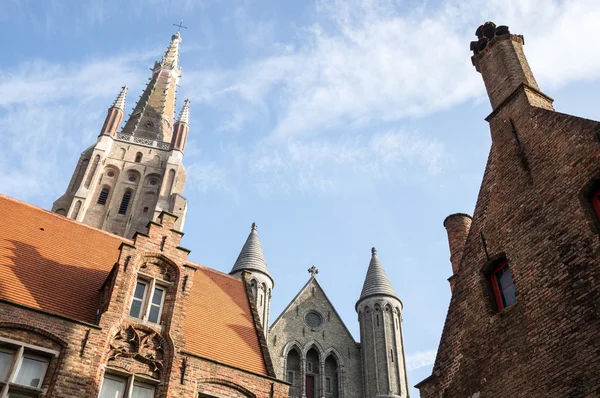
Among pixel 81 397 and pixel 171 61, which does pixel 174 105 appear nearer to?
pixel 171 61

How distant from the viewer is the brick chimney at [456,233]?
12.5 meters

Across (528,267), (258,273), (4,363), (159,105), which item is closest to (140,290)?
(4,363)

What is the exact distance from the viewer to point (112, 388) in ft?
32.9

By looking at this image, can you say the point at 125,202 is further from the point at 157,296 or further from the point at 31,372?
the point at 31,372

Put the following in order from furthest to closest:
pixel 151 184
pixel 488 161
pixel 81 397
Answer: pixel 151 184 < pixel 488 161 < pixel 81 397

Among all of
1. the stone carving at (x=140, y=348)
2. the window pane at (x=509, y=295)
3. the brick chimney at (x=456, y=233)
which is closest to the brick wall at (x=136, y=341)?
the stone carving at (x=140, y=348)

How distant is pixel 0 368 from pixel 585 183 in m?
10.4

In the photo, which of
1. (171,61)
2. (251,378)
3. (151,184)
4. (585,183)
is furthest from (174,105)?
(585,183)

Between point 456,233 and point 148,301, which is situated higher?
point 456,233

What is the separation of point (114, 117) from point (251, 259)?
2252 centimetres

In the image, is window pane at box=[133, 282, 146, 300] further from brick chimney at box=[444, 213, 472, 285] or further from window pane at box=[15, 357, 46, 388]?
brick chimney at box=[444, 213, 472, 285]

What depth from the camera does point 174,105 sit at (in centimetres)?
5422

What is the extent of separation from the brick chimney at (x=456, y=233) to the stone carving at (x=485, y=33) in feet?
13.8

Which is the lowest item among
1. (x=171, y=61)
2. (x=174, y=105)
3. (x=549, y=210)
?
(x=549, y=210)
